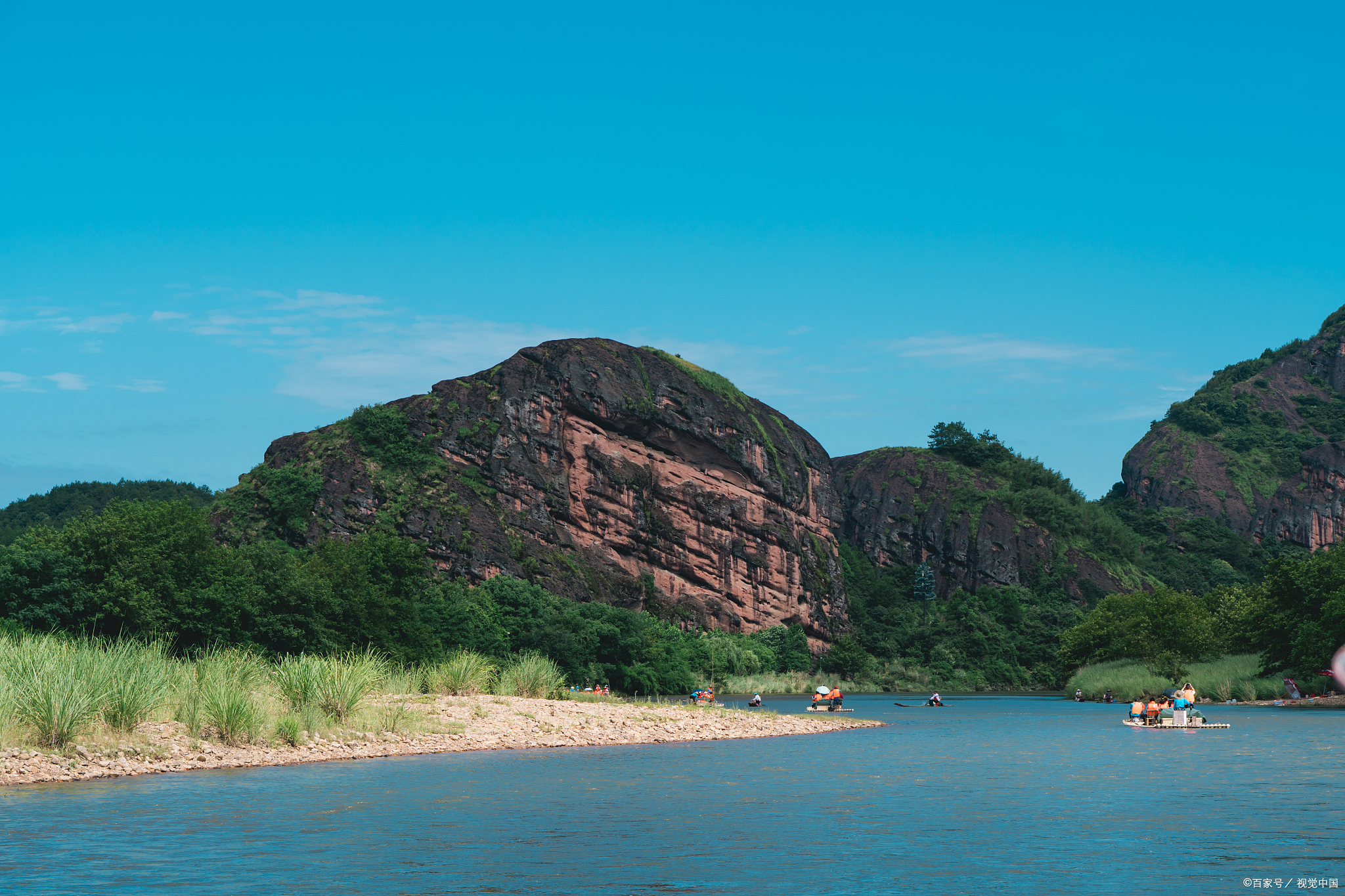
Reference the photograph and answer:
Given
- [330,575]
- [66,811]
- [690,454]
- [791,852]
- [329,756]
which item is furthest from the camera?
[690,454]

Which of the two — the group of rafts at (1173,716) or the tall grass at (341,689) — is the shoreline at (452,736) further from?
the group of rafts at (1173,716)

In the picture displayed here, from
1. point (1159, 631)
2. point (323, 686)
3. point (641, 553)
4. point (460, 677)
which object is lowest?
point (460, 677)

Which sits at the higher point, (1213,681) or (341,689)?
(341,689)

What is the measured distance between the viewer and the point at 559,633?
89.9 metres

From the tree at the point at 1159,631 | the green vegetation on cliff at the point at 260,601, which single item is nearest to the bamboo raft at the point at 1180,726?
the tree at the point at 1159,631

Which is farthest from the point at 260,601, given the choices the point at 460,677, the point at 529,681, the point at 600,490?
the point at 600,490

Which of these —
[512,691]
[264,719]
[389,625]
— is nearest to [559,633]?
[389,625]

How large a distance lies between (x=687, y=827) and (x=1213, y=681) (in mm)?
69618

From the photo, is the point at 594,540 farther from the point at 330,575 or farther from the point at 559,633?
the point at 330,575

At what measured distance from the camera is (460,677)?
151ft

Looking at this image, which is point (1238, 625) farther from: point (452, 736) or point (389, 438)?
point (389, 438)

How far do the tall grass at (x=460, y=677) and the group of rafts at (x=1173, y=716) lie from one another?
26.4 m

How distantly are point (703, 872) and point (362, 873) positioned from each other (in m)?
3.87

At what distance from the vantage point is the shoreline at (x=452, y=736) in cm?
2453
